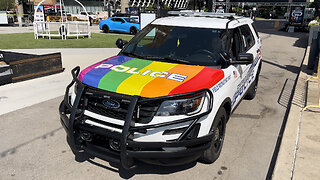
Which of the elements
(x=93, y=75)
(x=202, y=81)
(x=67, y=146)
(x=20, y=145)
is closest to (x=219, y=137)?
(x=202, y=81)

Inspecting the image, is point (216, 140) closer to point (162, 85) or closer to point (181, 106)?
point (181, 106)

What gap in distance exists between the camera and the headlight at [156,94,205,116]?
3.11m

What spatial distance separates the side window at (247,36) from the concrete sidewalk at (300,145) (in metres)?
1.62

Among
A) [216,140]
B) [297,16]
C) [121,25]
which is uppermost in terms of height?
[297,16]

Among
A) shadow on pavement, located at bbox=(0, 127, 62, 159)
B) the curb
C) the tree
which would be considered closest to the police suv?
the curb

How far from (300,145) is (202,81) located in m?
2.17

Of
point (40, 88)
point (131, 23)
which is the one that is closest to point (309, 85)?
point (40, 88)

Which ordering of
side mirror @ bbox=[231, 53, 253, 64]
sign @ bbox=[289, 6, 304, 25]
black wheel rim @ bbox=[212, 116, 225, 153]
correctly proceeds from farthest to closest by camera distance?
sign @ bbox=[289, 6, 304, 25] < side mirror @ bbox=[231, 53, 253, 64] < black wheel rim @ bbox=[212, 116, 225, 153]

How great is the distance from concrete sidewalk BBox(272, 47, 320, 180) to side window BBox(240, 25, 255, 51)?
162 centimetres

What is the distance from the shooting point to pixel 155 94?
3.10 metres

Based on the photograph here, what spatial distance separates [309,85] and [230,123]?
388cm

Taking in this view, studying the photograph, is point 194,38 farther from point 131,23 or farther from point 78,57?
point 131,23

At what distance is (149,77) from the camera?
3447 mm

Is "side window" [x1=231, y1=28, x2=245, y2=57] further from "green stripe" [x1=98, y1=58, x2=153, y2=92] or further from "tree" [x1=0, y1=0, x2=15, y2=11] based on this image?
"tree" [x1=0, y1=0, x2=15, y2=11]
